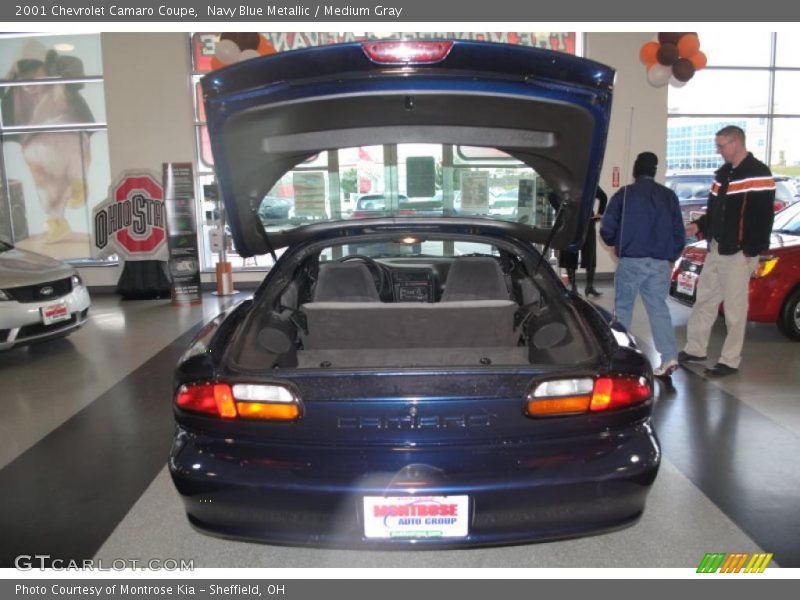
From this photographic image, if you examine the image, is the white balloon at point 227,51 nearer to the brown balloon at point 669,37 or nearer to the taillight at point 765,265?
the brown balloon at point 669,37

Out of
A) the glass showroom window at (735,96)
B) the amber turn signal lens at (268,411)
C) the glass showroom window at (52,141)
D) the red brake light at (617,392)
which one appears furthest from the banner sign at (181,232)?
the red brake light at (617,392)

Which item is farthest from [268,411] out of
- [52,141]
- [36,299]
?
[52,141]

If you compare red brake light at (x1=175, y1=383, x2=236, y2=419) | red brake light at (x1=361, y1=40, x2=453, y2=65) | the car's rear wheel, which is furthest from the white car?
the car's rear wheel

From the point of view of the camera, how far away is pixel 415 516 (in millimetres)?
1951

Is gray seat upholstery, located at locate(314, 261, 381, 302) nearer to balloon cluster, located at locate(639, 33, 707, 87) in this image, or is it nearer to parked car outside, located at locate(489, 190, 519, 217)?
parked car outside, located at locate(489, 190, 519, 217)

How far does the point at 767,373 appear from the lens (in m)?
4.96

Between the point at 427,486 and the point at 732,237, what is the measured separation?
3.68m

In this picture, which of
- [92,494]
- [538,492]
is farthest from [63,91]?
[538,492]

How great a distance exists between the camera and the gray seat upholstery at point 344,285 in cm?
329

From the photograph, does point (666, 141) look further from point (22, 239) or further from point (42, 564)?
point (22, 239)

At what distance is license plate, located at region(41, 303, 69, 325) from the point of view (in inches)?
216

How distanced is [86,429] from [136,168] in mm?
6671

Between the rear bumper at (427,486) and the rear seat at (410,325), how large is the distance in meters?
0.86
